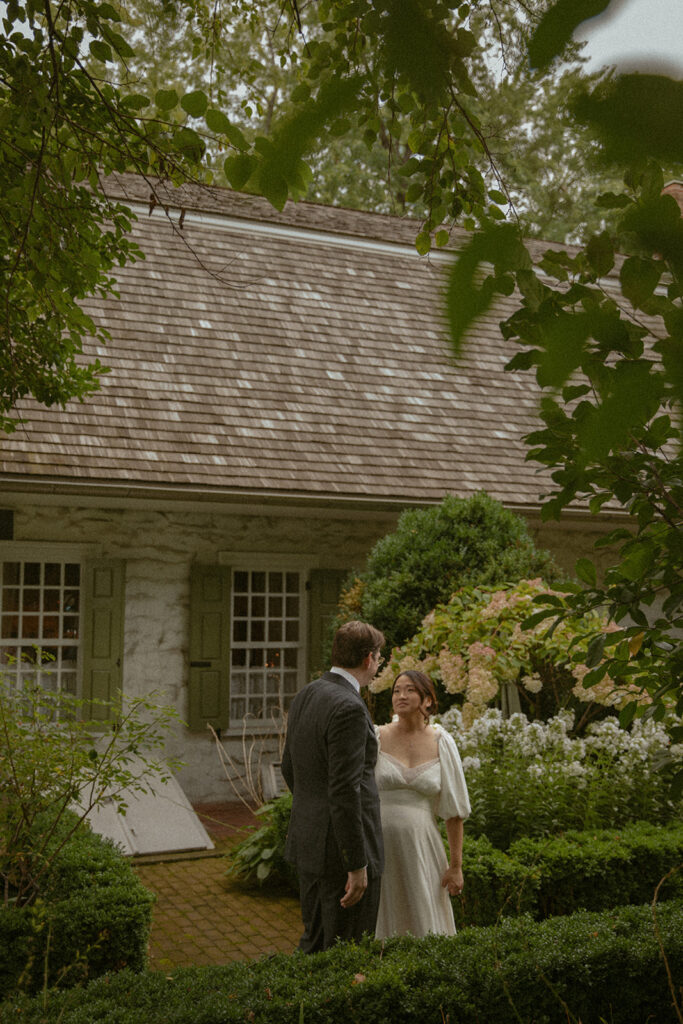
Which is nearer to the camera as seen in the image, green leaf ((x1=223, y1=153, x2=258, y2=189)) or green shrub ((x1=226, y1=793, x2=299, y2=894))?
green leaf ((x1=223, y1=153, x2=258, y2=189))

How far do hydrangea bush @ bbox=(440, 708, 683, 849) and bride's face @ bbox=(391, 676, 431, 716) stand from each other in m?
1.49

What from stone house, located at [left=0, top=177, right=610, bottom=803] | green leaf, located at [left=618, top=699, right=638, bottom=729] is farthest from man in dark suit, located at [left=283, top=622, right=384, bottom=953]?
stone house, located at [left=0, top=177, right=610, bottom=803]

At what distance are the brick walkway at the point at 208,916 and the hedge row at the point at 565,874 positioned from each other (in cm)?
146

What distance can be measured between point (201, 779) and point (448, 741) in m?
5.86

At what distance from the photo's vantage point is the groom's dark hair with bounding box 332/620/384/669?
452 cm

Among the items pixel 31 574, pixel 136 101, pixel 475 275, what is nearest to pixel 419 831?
pixel 136 101

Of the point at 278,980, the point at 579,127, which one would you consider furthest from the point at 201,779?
the point at 579,127

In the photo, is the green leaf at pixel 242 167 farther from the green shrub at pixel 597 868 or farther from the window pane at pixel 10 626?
the window pane at pixel 10 626

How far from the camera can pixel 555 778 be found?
6.20m

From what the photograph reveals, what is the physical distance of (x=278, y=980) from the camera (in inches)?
136

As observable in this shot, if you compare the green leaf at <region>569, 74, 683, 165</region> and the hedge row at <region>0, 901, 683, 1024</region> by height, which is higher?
the green leaf at <region>569, 74, 683, 165</region>

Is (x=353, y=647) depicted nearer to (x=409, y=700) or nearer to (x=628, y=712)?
(x=409, y=700)

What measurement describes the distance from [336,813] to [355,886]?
1.05 ft

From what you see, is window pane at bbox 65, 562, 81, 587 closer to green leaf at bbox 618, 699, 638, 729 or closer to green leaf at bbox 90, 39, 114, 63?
green leaf at bbox 90, 39, 114, 63
